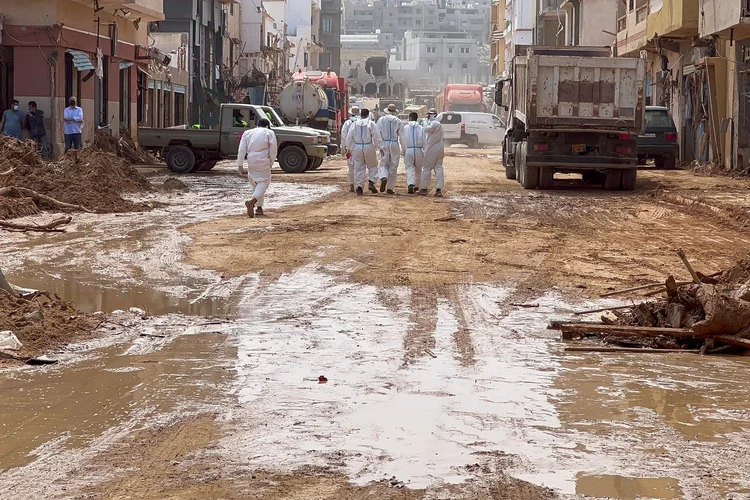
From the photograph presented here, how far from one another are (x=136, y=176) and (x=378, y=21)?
589 feet

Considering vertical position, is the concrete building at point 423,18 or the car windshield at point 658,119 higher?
the concrete building at point 423,18

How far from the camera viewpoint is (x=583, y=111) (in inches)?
Answer: 853

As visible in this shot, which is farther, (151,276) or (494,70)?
(494,70)

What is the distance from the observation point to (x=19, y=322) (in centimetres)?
802

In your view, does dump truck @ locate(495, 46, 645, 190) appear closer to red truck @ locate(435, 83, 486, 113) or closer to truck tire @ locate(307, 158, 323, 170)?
truck tire @ locate(307, 158, 323, 170)

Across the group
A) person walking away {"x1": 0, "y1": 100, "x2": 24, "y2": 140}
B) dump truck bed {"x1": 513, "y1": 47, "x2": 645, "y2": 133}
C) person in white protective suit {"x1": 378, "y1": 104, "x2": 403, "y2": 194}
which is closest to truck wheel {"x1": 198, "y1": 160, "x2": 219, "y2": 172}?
person walking away {"x1": 0, "y1": 100, "x2": 24, "y2": 140}

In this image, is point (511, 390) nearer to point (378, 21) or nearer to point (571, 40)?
point (571, 40)

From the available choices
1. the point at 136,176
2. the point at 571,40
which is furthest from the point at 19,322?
the point at 571,40

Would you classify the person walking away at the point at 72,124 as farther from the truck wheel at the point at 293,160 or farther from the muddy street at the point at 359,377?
the muddy street at the point at 359,377

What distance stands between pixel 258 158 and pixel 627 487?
42.2 feet

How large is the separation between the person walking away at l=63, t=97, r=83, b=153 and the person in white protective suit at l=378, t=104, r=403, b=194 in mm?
8632

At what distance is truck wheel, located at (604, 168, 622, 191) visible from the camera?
22.5 metres

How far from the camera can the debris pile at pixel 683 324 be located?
307 inches

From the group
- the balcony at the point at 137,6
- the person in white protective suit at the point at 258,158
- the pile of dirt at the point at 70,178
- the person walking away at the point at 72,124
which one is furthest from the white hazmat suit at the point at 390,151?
the balcony at the point at 137,6
